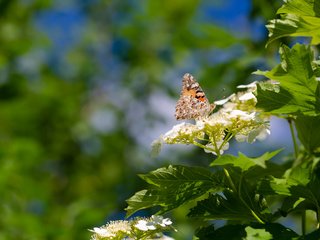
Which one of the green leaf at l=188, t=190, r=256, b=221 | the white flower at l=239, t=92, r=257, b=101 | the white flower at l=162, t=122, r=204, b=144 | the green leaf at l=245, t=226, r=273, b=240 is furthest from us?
the white flower at l=239, t=92, r=257, b=101

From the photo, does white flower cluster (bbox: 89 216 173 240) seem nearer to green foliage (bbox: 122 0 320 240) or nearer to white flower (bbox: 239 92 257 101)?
→ green foliage (bbox: 122 0 320 240)

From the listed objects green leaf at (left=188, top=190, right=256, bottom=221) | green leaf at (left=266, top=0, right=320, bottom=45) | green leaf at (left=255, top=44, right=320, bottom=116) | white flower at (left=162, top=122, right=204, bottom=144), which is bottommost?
green leaf at (left=188, top=190, right=256, bottom=221)

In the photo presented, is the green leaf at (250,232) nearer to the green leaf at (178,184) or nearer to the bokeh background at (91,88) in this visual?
the green leaf at (178,184)

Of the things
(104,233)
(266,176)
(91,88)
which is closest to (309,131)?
(266,176)

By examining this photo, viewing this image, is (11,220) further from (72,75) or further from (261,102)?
(72,75)

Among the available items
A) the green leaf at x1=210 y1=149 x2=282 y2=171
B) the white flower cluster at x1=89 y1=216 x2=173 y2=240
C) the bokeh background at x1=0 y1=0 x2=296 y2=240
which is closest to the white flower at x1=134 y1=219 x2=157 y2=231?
the white flower cluster at x1=89 y1=216 x2=173 y2=240
